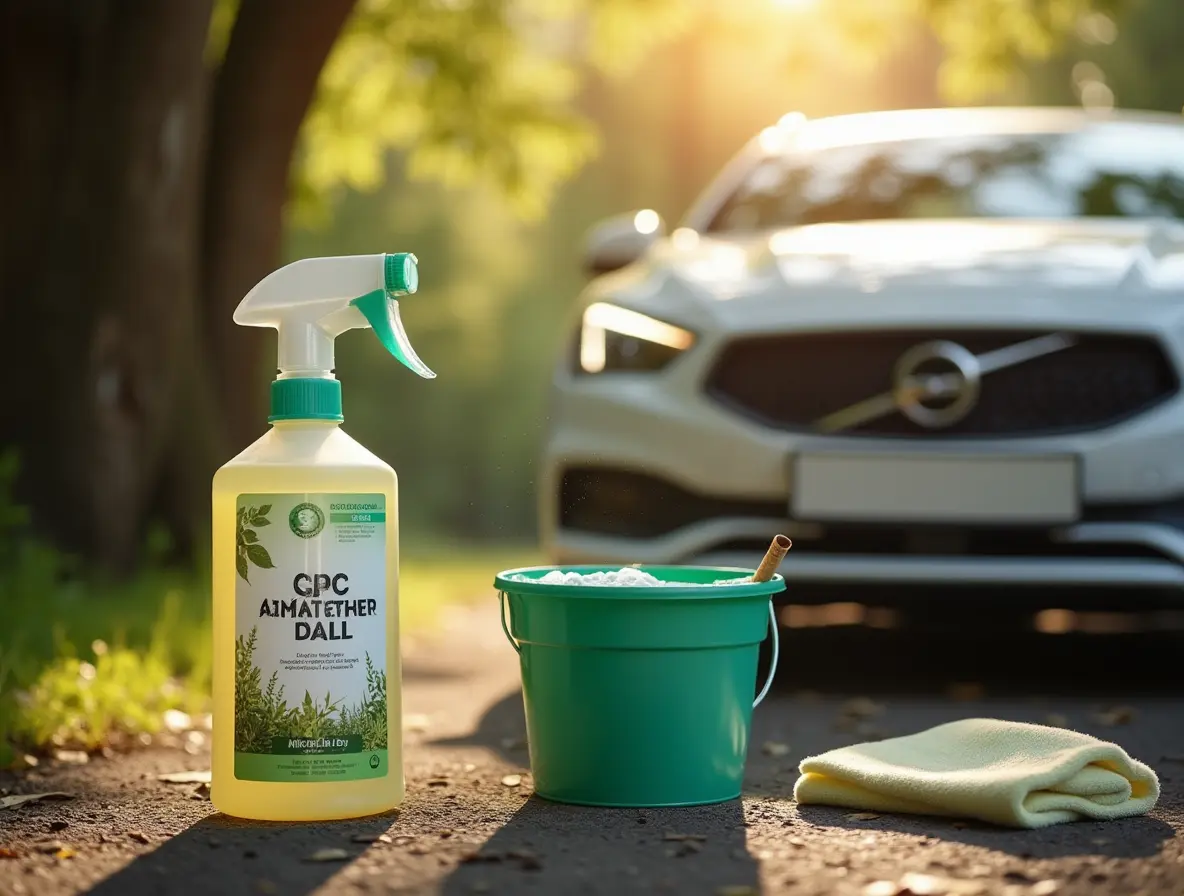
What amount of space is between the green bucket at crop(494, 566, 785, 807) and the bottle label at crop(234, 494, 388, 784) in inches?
13.3

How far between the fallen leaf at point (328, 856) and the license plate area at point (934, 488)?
1855mm

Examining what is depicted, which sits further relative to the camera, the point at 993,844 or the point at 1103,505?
the point at 1103,505

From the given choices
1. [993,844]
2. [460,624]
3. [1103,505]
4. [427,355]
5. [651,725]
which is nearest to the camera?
[993,844]

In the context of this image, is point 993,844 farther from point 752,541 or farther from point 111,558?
point 111,558

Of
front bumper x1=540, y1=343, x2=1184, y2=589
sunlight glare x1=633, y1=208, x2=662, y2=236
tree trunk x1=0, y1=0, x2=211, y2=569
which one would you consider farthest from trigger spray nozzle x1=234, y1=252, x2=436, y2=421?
tree trunk x1=0, y1=0, x2=211, y2=569

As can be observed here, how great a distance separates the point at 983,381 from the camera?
4.07 metres

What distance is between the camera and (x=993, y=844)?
8.44 feet

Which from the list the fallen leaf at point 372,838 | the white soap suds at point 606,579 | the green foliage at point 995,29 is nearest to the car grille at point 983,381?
the white soap suds at point 606,579

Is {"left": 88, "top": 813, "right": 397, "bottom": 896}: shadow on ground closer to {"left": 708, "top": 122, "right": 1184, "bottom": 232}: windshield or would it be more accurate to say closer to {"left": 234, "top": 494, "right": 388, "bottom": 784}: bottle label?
{"left": 234, "top": 494, "right": 388, "bottom": 784}: bottle label

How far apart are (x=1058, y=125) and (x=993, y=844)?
11.5 feet

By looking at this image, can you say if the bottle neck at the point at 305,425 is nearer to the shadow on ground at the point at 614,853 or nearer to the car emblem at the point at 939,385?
the shadow on ground at the point at 614,853

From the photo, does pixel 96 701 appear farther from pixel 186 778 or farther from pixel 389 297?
pixel 389 297

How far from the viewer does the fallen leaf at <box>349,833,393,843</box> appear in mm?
2578

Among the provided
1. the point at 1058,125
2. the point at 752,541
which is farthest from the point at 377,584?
the point at 1058,125
